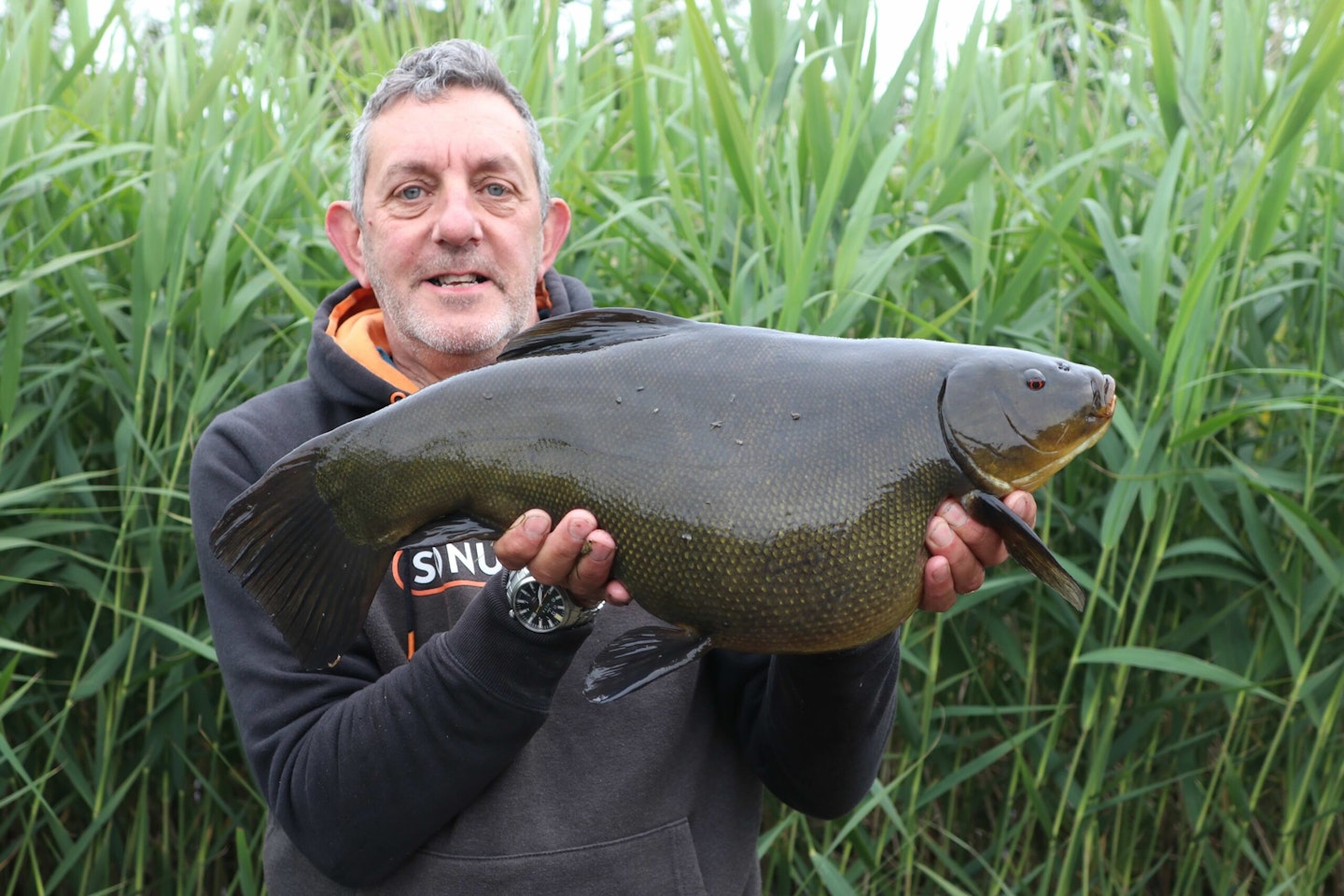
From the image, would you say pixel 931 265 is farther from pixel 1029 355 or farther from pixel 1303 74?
pixel 1029 355

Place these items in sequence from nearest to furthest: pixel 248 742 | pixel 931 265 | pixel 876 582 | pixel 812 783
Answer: pixel 876 582
pixel 248 742
pixel 812 783
pixel 931 265

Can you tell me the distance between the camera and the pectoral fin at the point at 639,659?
1.64 meters

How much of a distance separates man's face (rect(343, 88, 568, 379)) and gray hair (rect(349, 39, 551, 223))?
0.07 ft

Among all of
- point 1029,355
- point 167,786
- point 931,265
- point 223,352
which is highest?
point 1029,355

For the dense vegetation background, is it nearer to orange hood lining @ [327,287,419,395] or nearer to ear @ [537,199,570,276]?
ear @ [537,199,570,276]

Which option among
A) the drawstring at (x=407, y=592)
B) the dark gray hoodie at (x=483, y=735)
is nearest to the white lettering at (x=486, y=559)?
the dark gray hoodie at (x=483, y=735)

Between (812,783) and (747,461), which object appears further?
(812,783)

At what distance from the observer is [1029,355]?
5.47 ft

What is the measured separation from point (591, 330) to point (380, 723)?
0.68 meters

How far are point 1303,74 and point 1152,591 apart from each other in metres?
1.23

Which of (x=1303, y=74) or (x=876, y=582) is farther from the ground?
(x=1303, y=74)

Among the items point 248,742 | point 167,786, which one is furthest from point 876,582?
point 167,786

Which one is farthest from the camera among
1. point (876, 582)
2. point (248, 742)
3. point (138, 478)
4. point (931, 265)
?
point (931, 265)

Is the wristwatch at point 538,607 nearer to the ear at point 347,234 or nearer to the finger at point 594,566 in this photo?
the finger at point 594,566
